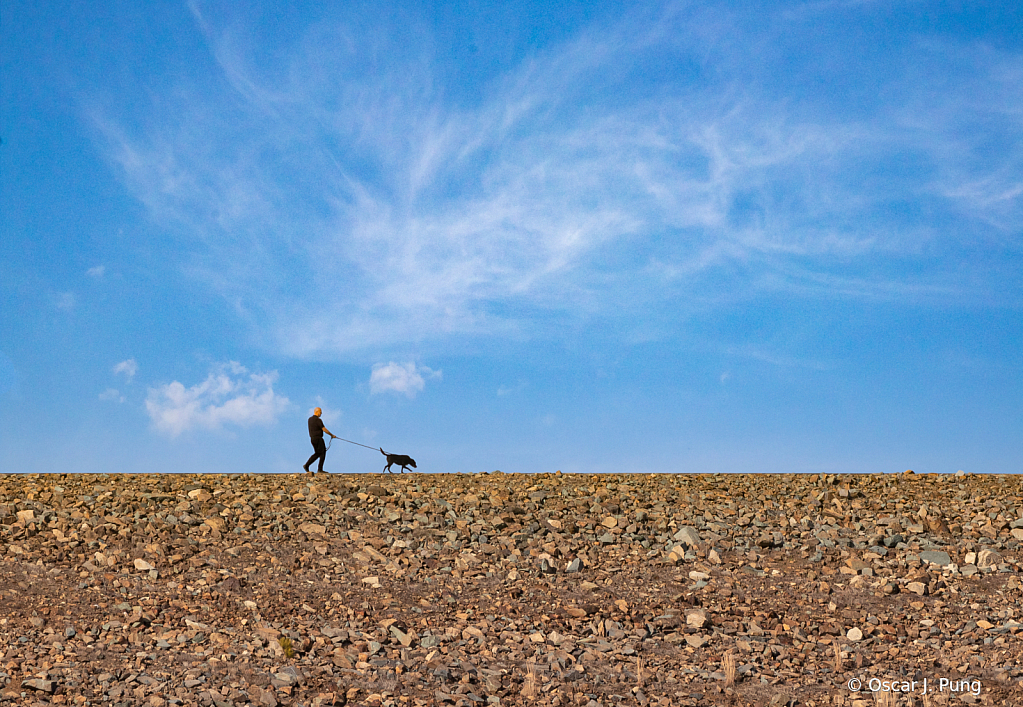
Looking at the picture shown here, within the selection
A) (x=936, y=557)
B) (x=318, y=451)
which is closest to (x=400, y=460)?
(x=318, y=451)

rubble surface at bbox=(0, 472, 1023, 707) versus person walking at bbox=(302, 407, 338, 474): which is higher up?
person walking at bbox=(302, 407, 338, 474)

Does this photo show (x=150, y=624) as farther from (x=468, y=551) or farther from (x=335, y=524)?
(x=468, y=551)

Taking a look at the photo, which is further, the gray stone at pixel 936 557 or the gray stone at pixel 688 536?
the gray stone at pixel 688 536

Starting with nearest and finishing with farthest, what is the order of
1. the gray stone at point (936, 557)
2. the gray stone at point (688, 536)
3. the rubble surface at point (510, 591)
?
the rubble surface at point (510, 591)
the gray stone at point (936, 557)
the gray stone at point (688, 536)

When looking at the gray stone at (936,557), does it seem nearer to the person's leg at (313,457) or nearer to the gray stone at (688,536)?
the gray stone at (688,536)

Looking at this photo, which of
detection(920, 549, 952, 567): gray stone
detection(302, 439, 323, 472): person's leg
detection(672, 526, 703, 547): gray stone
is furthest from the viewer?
detection(302, 439, 323, 472): person's leg

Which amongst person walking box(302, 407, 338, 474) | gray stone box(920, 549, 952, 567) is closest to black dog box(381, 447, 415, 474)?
person walking box(302, 407, 338, 474)

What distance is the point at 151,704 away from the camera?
992cm

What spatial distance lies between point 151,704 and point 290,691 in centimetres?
165

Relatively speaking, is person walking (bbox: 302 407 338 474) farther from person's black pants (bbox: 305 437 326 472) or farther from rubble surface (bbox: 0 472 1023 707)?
rubble surface (bbox: 0 472 1023 707)

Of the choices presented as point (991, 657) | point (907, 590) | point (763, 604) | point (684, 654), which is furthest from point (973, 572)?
point (684, 654)

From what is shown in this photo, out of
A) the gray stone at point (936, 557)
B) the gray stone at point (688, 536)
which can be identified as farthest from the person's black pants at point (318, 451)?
the gray stone at point (936, 557)

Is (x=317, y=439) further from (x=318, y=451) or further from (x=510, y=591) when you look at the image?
(x=510, y=591)

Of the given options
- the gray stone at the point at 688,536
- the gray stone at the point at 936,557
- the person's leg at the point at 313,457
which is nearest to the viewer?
the gray stone at the point at 936,557
